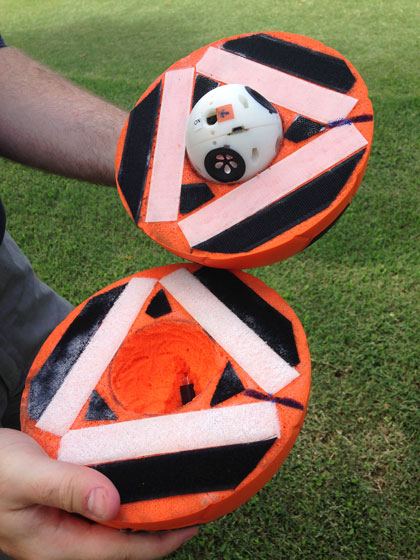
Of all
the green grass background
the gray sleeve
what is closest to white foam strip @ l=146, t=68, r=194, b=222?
the gray sleeve

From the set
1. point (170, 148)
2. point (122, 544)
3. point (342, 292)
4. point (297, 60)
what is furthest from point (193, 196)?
point (342, 292)

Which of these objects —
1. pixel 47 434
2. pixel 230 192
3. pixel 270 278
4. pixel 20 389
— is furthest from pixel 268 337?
pixel 270 278

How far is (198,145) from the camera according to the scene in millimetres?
831

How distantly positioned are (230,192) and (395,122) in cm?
194

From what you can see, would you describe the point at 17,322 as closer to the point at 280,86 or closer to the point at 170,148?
the point at 170,148

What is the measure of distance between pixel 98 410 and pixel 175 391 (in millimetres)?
149

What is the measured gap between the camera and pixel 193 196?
870mm

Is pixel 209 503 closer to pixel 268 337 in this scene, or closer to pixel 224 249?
pixel 268 337

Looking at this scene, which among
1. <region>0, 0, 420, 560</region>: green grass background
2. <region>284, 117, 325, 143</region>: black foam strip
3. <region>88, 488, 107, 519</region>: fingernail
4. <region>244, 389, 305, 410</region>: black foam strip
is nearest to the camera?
<region>88, 488, 107, 519</region>: fingernail

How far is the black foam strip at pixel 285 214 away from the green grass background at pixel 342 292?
0.87 meters

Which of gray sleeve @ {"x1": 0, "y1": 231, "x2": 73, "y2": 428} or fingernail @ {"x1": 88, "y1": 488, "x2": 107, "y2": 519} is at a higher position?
fingernail @ {"x1": 88, "y1": 488, "x2": 107, "y2": 519}

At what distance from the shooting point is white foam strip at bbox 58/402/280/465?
0.71 m

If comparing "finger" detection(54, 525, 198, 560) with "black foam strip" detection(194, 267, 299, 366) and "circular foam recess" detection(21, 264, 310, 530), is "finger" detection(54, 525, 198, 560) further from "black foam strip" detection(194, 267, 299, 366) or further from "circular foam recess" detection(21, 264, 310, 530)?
"black foam strip" detection(194, 267, 299, 366)

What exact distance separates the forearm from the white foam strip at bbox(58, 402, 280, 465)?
0.53m
